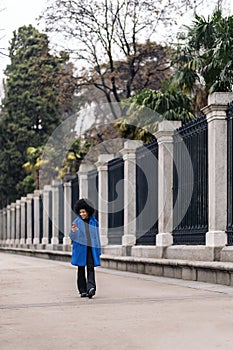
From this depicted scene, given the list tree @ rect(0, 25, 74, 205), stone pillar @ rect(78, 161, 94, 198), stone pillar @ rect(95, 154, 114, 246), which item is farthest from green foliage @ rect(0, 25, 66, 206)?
stone pillar @ rect(95, 154, 114, 246)

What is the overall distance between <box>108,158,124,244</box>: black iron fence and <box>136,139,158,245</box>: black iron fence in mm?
1339

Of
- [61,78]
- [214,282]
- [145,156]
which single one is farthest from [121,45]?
[214,282]

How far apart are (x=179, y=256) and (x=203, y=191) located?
1.51 meters

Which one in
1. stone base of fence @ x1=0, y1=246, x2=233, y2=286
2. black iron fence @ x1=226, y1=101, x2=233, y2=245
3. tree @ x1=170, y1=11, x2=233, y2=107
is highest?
tree @ x1=170, y1=11, x2=233, y2=107

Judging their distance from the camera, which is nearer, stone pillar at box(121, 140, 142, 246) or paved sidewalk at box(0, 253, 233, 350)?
paved sidewalk at box(0, 253, 233, 350)

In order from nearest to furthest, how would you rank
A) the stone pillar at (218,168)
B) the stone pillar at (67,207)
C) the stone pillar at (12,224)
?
the stone pillar at (218,168), the stone pillar at (67,207), the stone pillar at (12,224)

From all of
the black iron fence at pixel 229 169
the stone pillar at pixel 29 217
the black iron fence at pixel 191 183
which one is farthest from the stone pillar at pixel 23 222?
the black iron fence at pixel 229 169

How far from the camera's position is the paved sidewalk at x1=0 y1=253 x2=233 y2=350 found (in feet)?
19.4

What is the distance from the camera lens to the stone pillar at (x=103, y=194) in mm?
20500

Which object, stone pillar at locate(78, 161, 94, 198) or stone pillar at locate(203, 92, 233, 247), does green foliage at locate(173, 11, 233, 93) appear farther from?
stone pillar at locate(203, 92, 233, 247)

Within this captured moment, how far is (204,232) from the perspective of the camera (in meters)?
12.9

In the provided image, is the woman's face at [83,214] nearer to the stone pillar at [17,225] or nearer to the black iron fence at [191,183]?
the black iron fence at [191,183]

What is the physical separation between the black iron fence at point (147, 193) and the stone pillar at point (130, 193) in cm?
18

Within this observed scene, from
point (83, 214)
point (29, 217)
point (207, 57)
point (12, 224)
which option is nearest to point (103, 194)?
point (207, 57)
